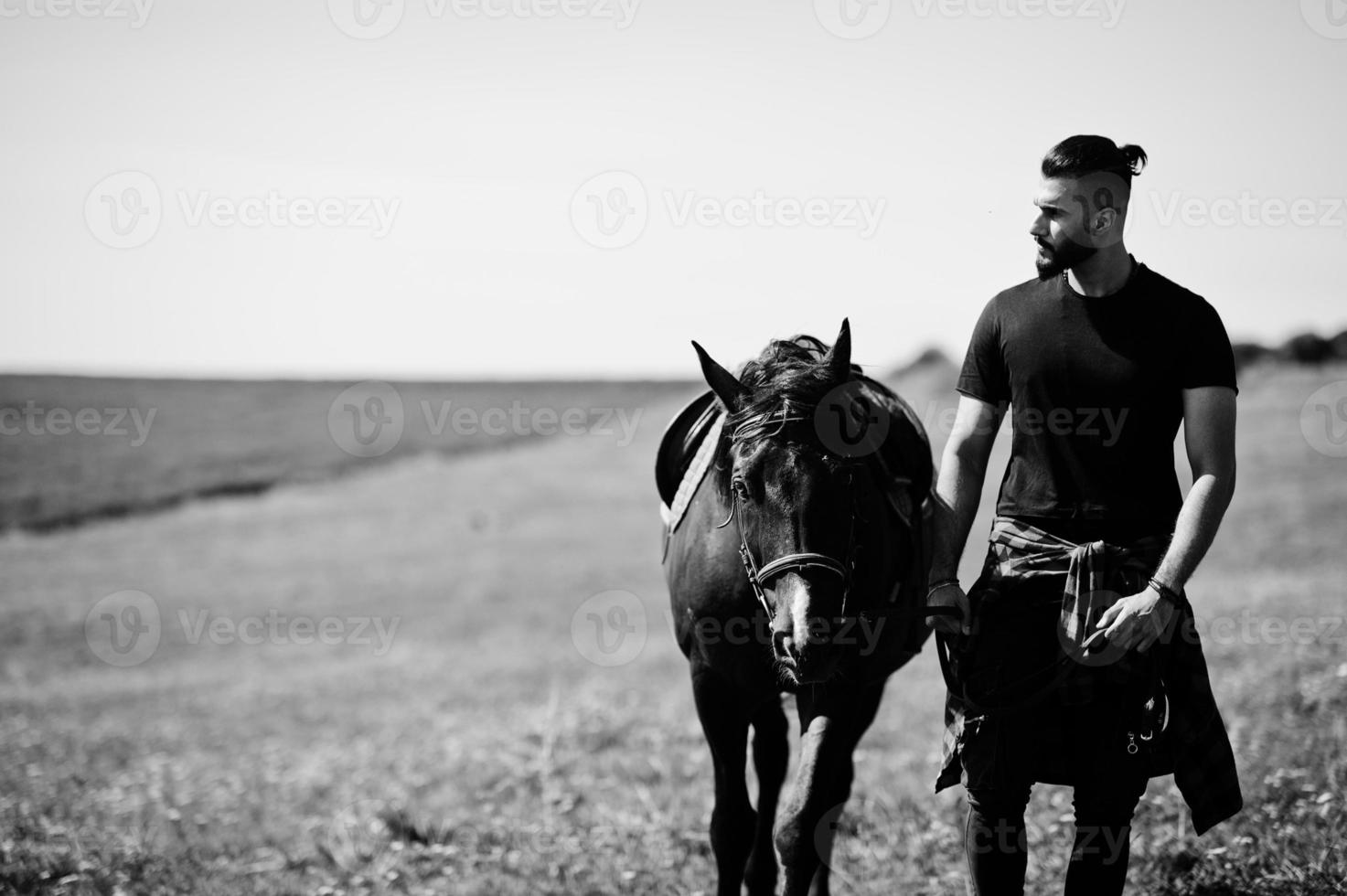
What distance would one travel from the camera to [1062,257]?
11.5 feet

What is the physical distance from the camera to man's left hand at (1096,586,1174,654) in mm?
3254

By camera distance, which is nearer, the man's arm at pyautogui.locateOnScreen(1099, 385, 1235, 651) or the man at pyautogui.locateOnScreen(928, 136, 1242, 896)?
the man's arm at pyautogui.locateOnScreen(1099, 385, 1235, 651)

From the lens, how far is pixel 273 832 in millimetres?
7609

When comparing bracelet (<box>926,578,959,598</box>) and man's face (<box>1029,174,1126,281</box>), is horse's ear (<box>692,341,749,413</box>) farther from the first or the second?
man's face (<box>1029,174,1126,281</box>)

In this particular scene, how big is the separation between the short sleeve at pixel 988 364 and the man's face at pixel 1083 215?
356 millimetres

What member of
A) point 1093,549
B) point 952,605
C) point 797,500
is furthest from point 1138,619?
point 797,500

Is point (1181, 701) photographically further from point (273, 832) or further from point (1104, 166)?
point (273, 832)

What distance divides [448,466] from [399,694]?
29.8 m

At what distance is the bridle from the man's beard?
3.33 feet

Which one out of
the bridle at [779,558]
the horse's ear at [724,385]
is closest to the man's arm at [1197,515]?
the bridle at [779,558]

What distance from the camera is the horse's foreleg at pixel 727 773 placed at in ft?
14.5

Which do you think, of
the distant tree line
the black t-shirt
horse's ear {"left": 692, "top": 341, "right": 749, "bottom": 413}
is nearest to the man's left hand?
the black t-shirt

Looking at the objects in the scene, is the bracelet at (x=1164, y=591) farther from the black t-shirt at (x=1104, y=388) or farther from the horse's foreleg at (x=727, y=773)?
the horse's foreleg at (x=727, y=773)

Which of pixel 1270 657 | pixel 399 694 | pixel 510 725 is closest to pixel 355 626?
pixel 399 694
